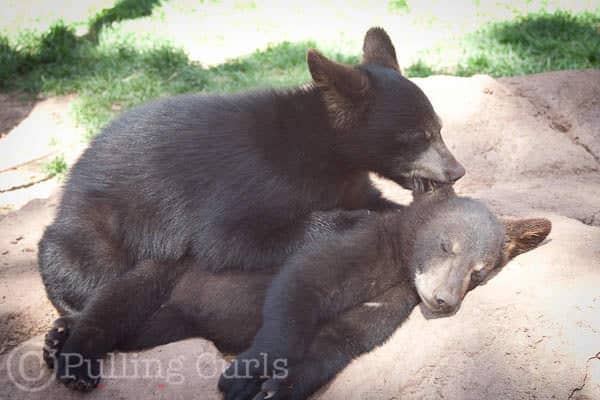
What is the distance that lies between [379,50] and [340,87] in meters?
0.84

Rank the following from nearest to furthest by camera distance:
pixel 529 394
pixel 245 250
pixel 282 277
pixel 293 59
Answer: pixel 529 394, pixel 282 277, pixel 245 250, pixel 293 59

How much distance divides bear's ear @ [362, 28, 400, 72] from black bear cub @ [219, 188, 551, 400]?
120cm

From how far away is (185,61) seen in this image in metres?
8.35

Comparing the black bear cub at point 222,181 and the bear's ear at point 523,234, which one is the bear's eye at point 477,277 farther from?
the black bear cub at point 222,181

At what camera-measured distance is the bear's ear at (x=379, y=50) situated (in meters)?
4.90

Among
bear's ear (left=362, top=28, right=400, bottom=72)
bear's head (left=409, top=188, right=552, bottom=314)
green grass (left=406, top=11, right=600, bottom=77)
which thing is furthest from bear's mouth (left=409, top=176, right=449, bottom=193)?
green grass (left=406, top=11, right=600, bottom=77)

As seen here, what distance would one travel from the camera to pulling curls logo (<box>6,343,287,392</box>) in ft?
11.1

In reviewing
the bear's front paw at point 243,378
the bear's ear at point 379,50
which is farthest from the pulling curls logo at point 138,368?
the bear's ear at point 379,50

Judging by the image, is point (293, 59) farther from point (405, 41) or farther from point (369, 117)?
point (369, 117)

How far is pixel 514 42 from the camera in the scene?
344 inches

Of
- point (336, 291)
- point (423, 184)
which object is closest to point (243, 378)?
point (336, 291)

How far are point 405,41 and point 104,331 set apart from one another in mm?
6653

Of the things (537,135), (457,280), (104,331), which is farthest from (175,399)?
(537,135)

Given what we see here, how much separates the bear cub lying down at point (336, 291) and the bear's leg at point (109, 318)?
0.12ft
